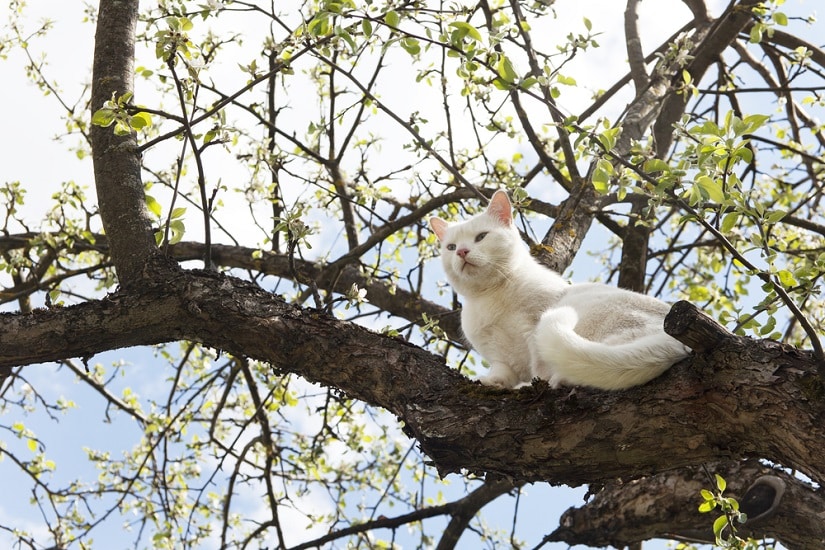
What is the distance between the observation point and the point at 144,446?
629 centimetres

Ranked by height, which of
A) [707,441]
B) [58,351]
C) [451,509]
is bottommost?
[707,441]

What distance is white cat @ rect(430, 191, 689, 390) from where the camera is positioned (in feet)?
7.73

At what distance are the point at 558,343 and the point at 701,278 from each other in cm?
404

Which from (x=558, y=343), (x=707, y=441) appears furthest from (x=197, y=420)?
(x=707, y=441)

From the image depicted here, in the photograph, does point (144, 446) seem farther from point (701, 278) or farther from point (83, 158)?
point (701, 278)

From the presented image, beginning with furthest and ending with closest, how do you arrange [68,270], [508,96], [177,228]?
[68,270] → [508,96] → [177,228]

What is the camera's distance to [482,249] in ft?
11.7

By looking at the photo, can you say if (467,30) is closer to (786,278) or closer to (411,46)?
(411,46)

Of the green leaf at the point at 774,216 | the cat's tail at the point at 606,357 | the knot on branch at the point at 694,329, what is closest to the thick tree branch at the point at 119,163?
the cat's tail at the point at 606,357

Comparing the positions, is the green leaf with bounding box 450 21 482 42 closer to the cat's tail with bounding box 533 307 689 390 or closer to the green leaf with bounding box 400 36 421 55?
the green leaf with bounding box 400 36 421 55

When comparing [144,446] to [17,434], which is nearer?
[17,434]

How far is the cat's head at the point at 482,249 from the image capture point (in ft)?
11.4

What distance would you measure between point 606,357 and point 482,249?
4.29 feet

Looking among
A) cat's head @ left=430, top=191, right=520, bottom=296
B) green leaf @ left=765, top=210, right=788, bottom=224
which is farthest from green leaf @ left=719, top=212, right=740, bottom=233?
cat's head @ left=430, top=191, right=520, bottom=296
